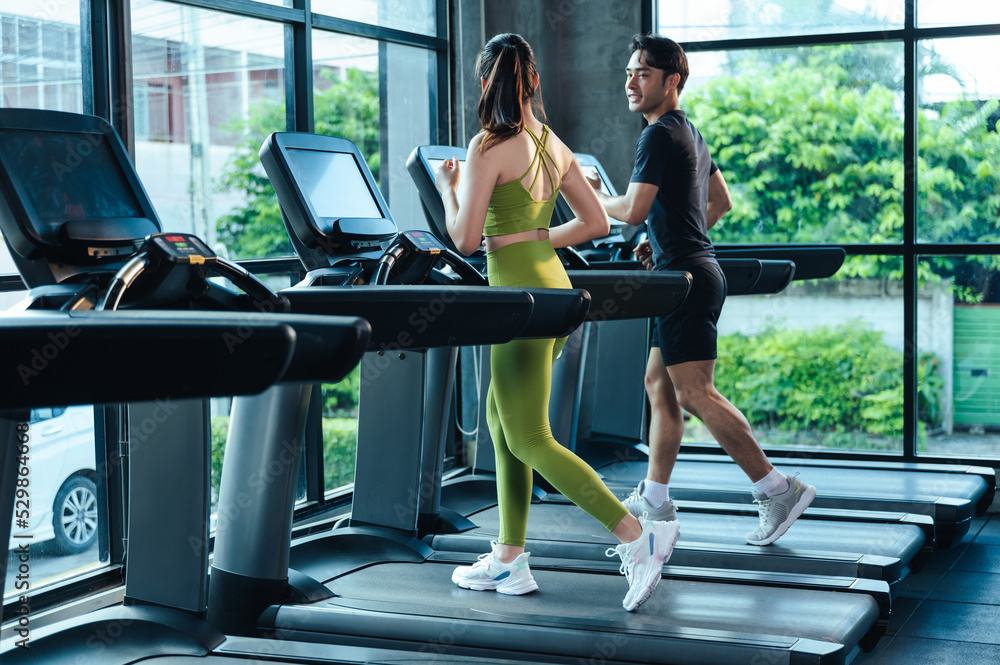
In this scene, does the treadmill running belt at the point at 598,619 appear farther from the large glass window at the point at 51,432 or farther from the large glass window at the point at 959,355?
the large glass window at the point at 959,355

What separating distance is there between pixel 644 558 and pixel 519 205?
966 millimetres

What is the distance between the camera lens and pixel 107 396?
50.8 inches

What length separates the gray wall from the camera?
5.27 meters

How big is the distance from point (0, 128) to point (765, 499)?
2.39m

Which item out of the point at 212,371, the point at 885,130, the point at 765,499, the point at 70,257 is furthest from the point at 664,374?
the point at 885,130

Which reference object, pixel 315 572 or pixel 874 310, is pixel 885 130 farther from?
pixel 315 572

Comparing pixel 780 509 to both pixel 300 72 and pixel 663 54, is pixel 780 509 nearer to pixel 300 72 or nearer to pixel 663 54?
pixel 663 54

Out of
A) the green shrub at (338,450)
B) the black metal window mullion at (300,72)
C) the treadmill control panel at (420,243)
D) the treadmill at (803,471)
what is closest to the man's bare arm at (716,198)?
the treadmill at (803,471)

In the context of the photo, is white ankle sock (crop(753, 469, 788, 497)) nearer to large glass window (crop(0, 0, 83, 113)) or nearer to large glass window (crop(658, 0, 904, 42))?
large glass window (crop(0, 0, 83, 113))

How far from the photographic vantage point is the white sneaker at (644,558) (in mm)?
2707

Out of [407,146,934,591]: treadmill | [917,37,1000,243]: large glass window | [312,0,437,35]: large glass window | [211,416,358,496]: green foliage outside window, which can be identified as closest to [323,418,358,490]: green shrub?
[211,416,358,496]: green foliage outside window

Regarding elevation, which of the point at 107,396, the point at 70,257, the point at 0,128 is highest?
the point at 0,128

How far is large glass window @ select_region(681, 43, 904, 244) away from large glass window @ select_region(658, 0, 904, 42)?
0.10 meters

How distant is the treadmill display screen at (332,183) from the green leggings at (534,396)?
507 millimetres
